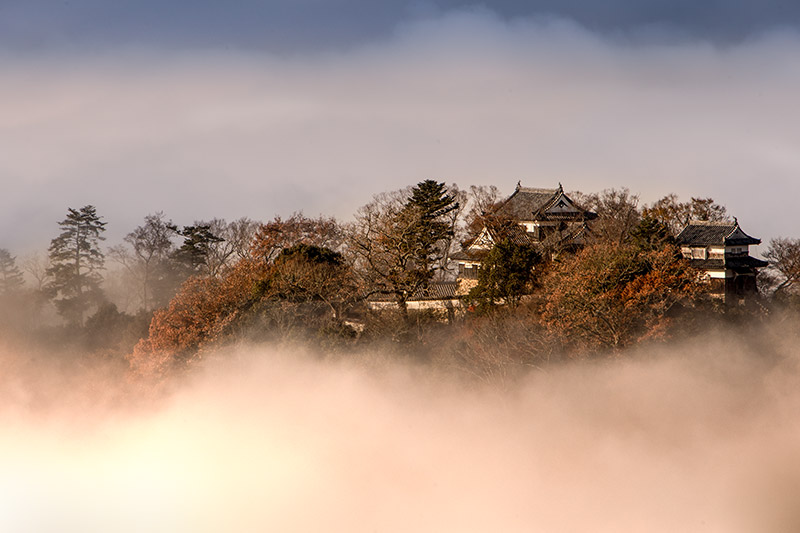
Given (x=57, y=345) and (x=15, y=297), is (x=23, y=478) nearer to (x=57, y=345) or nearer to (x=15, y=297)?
(x=57, y=345)

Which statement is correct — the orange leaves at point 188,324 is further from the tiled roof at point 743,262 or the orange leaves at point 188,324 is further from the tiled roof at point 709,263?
the tiled roof at point 743,262

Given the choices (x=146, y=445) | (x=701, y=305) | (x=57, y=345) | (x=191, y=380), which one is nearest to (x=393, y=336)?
(x=191, y=380)

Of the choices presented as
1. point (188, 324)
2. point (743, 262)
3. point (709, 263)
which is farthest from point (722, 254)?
point (188, 324)

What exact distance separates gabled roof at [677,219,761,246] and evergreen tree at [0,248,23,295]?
30155 millimetres

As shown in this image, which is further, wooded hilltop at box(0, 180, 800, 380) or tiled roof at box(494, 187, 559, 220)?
tiled roof at box(494, 187, 559, 220)

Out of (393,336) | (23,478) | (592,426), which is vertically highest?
(393,336)

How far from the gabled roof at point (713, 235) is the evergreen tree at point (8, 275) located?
30.2 meters

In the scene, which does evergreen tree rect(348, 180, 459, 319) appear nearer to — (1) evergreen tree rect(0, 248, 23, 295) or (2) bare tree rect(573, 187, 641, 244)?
(2) bare tree rect(573, 187, 641, 244)

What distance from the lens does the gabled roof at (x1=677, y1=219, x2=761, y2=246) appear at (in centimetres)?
2647

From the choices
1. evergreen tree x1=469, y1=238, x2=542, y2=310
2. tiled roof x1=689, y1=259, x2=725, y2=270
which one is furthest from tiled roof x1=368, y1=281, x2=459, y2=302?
tiled roof x1=689, y1=259, x2=725, y2=270

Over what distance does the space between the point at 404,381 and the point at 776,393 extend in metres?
8.67

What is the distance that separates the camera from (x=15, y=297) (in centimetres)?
3666

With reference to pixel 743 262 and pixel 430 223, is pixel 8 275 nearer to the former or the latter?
pixel 430 223

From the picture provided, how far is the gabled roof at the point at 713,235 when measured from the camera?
26.5m
